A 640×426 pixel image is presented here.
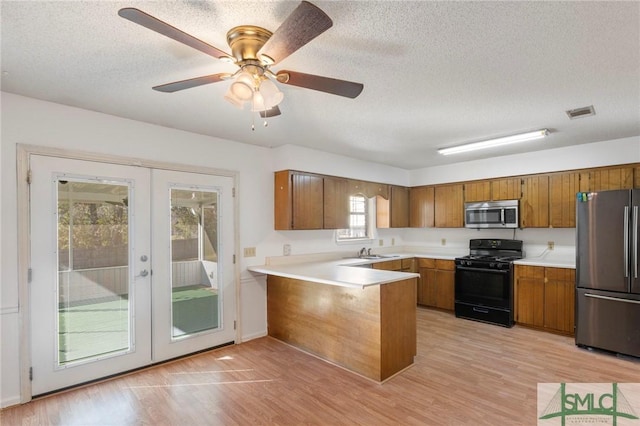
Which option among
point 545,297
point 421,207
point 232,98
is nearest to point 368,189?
point 421,207

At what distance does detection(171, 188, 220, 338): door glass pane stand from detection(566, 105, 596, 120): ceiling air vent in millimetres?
3694

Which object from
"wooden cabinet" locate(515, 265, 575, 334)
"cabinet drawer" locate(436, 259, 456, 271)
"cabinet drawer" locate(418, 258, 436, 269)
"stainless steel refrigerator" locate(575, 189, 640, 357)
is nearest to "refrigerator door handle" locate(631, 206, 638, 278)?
"stainless steel refrigerator" locate(575, 189, 640, 357)

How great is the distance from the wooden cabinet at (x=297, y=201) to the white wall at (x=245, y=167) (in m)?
0.12

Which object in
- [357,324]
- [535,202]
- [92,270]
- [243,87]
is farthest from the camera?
[535,202]

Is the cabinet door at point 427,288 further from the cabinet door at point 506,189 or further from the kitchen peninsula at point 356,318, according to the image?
the kitchen peninsula at point 356,318

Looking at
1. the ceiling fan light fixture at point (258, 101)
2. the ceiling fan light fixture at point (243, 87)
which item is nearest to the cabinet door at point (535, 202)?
the ceiling fan light fixture at point (258, 101)

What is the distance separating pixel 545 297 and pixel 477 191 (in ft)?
5.87

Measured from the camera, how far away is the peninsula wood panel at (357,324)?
9.77 ft

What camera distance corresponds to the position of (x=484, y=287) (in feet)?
15.4

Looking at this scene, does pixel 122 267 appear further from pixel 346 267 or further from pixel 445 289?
pixel 445 289

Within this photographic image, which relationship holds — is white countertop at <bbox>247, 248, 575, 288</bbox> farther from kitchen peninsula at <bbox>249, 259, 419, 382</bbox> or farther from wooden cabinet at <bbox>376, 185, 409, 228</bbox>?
wooden cabinet at <bbox>376, 185, 409, 228</bbox>

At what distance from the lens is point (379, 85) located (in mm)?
2443

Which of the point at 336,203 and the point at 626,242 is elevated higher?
the point at 336,203

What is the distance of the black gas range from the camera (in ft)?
14.8
